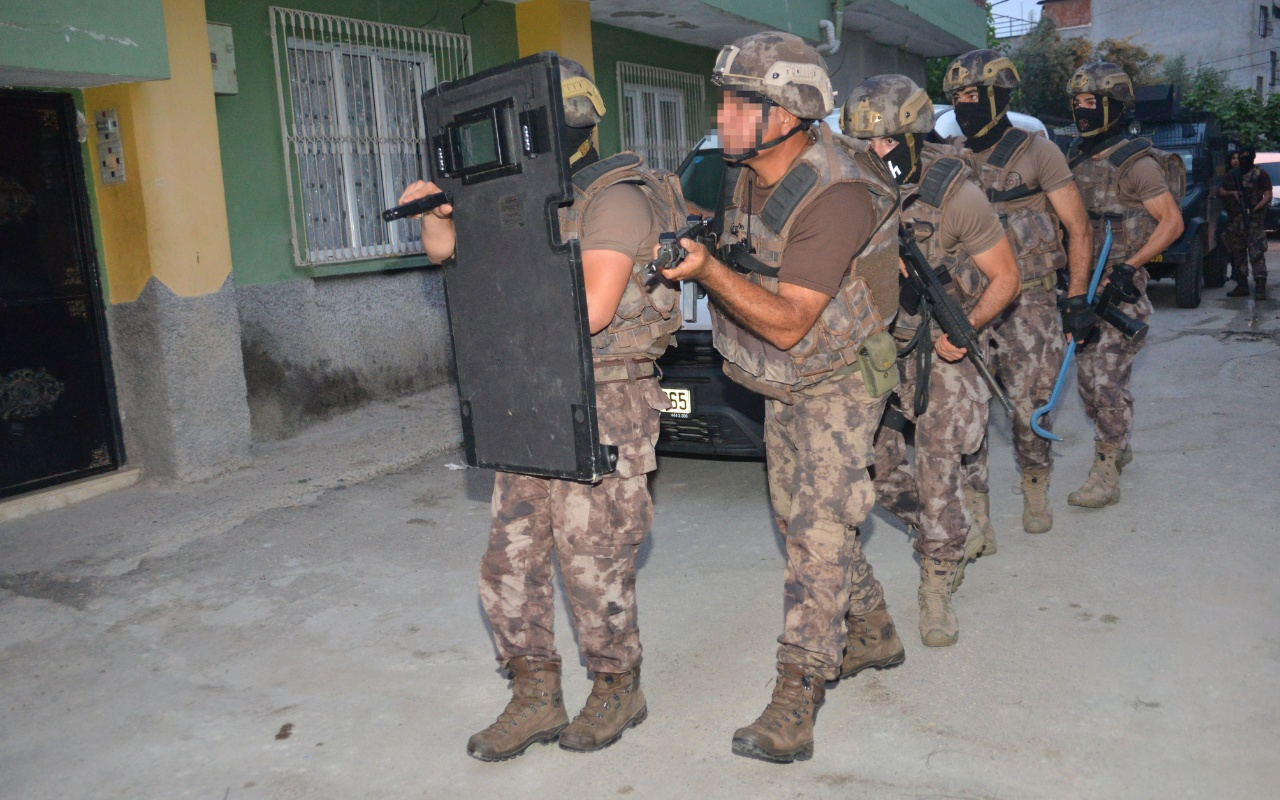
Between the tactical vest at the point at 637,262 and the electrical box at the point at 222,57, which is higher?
the electrical box at the point at 222,57

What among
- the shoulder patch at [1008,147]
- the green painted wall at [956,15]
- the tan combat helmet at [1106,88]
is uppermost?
the green painted wall at [956,15]

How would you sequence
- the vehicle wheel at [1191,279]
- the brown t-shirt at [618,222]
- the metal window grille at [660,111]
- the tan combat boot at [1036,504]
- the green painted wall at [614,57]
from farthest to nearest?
the vehicle wheel at [1191,279] < the metal window grille at [660,111] < the green painted wall at [614,57] < the tan combat boot at [1036,504] < the brown t-shirt at [618,222]

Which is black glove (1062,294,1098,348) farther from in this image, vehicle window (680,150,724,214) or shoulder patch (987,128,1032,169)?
vehicle window (680,150,724,214)

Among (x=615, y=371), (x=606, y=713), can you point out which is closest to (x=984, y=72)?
(x=615, y=371)

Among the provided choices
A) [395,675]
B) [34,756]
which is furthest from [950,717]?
[34,756]

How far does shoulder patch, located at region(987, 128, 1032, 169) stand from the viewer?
4605 millimetres

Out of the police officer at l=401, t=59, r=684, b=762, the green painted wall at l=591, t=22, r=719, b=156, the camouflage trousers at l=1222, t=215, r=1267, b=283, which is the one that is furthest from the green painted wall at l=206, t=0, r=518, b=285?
the camouflage trousers at l=1222, t=215, r=1267, b=283

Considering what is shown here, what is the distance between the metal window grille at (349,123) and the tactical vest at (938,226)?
4.48 meters

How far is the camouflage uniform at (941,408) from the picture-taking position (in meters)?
3.75

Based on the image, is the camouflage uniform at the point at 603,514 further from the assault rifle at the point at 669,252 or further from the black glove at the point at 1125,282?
the black glove at the point at 1125,282

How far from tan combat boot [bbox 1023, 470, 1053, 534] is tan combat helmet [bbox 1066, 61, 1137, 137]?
5.79ft

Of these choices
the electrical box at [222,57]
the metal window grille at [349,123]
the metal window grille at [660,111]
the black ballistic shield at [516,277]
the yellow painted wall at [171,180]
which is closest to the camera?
the black ballistic shield at [516,277]

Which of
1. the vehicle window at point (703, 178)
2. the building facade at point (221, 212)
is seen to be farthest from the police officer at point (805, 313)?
the building facade at point (221, 212)

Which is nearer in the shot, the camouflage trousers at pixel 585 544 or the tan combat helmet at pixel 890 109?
the camouflage trousers at pixel 585 544
